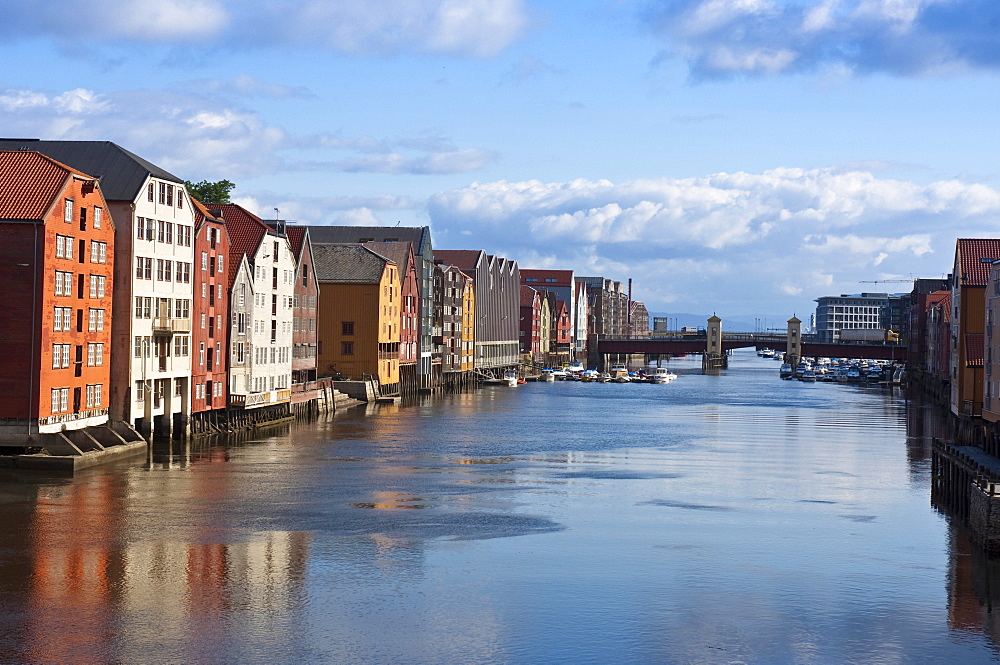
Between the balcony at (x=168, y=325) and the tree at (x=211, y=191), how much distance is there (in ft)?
156

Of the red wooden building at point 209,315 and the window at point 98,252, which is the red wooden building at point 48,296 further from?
the red wooden building at point 209,315

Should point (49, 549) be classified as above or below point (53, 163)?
below

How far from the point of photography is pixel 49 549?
48500 millimetres

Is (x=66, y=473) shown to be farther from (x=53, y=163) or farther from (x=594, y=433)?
(x=594, y=433)

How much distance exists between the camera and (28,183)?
71250 mm

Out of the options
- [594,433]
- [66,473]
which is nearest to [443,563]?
[66,473]

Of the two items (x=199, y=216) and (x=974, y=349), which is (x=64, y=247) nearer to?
(x=199, y=216)

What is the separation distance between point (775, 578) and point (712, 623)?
723 centimetres

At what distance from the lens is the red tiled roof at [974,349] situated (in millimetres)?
90875

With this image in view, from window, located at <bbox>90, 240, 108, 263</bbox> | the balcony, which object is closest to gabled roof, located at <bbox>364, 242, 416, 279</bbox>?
the balcony

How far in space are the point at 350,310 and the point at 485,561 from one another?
88567mm

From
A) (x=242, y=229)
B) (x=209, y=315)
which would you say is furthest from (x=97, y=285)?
(x=242, y=229)

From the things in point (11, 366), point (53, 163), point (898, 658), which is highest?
point (53, 163)

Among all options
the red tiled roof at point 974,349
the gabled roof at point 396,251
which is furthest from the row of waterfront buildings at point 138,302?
the red tiled roof at point 974,349
